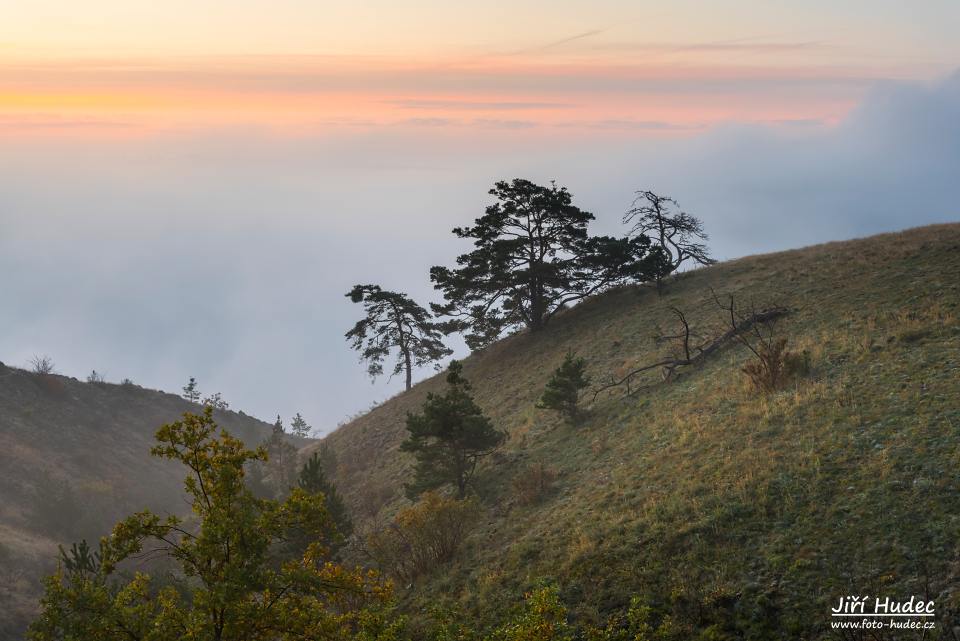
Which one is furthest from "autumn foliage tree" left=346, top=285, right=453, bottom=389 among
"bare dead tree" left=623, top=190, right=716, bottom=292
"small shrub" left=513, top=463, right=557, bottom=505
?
"small shrub" left=513, top=463, right=557, bottom=505

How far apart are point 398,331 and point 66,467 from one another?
25.9 metres

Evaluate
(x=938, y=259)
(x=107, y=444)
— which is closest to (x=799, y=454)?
(x=938, y=259)

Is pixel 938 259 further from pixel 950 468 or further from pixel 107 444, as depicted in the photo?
pixel 107 444

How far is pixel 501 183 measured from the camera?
44562mm

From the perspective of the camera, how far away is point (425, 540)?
19.9 meters

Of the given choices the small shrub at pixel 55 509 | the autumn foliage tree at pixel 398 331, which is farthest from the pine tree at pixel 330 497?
the autumn foliage tree at pixel 398 331

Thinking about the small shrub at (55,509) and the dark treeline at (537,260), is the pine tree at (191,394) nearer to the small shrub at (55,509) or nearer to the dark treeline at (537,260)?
the small shrub at (55,509)

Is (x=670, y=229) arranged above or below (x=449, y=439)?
above

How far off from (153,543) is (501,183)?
102 feet

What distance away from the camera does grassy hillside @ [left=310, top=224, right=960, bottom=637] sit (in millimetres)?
13117

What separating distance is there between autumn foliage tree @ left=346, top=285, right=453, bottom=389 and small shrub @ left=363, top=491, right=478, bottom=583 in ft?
111

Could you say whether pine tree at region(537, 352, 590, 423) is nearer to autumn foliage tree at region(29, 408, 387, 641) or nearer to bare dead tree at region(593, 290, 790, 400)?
bare dead tree at region(593, 290, 790, 400)

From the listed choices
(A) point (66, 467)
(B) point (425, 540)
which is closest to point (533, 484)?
(B) point (425, 540)

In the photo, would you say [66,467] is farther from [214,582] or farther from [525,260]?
[214,582]
